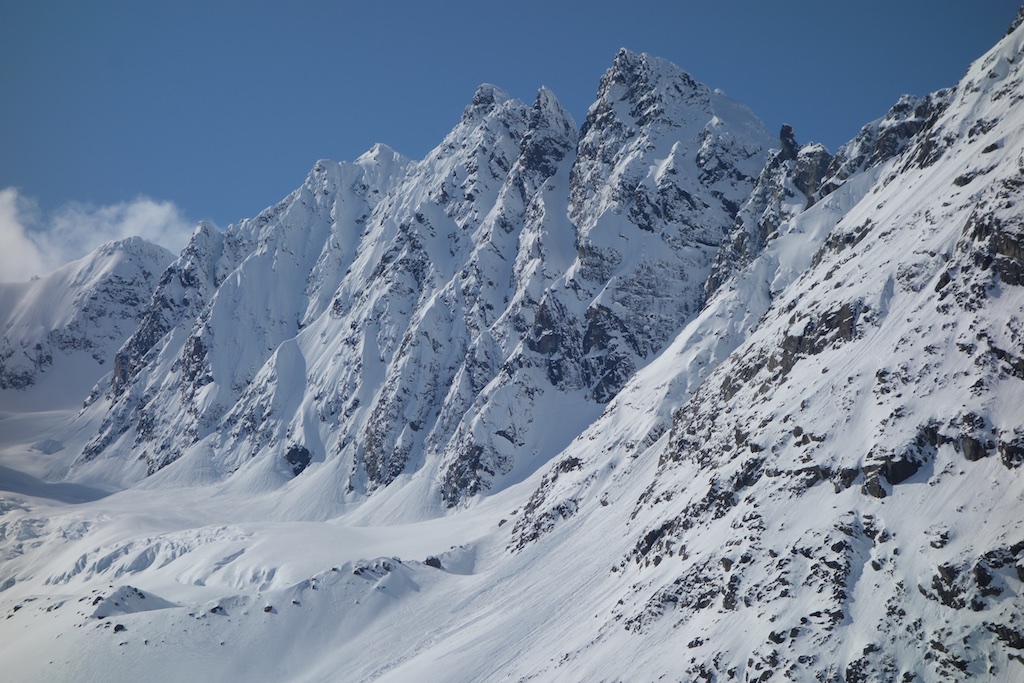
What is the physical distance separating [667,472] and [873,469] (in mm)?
32575

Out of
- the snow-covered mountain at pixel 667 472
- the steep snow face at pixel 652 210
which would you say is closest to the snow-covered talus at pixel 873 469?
the snow-covered mountain at pixel 667 472

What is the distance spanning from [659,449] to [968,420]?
162ft

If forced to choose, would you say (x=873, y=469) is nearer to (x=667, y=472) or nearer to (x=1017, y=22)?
(x=667, y=472)

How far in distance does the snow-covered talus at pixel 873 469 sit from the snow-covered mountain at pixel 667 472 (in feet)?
0.91

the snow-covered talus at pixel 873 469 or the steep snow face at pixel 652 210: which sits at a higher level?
the steep snow face at pixel 652 210

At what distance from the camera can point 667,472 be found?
104 meters

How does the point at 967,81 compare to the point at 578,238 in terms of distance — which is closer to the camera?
the point at 967,81

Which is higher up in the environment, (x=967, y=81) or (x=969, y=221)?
(x=967, y=81)

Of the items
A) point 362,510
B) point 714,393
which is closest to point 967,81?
point 714,393

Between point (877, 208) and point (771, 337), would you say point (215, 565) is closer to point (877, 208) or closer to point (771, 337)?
point (771, 337)

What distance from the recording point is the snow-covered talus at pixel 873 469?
6309 cm

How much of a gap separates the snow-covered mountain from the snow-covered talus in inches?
10.9

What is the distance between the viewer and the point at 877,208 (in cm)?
10938

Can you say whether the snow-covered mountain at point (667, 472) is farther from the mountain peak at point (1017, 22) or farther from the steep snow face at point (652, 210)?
the mountain peak at point (1017, 22)
